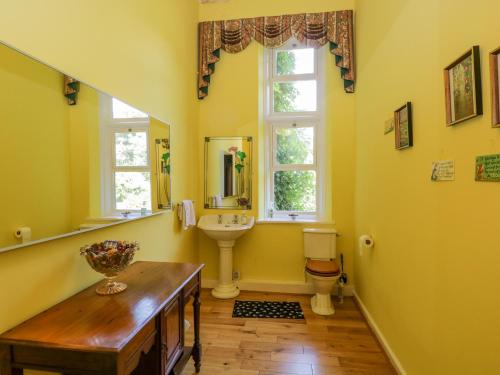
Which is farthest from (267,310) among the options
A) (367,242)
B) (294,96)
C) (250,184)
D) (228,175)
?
(294,96)

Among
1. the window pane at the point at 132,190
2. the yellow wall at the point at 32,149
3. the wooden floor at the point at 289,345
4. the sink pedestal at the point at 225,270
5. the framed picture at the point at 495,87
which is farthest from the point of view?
the sink pedestal at the point at 225,270

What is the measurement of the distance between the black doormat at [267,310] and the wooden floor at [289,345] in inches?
2.9

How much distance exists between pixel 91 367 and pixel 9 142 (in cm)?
91

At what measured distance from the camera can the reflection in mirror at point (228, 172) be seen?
10.3 feet

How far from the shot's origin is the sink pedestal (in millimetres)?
2982

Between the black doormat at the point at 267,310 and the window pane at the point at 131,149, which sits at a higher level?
the window pane at the point at 131,149

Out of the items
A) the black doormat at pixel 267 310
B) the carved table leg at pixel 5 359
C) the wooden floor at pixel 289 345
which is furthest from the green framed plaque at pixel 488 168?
the black doormat at pixel 267 310

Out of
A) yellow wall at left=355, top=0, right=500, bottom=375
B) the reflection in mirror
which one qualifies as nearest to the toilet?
yellow wall at left=355, top=0, right=500, bottom=375

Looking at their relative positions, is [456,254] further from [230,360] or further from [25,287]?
[25,287]

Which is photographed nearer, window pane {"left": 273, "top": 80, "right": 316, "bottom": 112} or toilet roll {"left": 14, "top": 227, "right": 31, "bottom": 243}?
toilet roll {"left": 14, "top": 227, "right": 31, "bottom": 243}

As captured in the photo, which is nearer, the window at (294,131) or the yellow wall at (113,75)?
the yellow wall at (113,75)

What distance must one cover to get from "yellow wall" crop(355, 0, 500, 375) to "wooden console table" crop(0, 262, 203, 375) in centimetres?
132

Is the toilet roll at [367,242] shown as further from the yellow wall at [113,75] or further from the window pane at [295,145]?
the yellow wall at [113,75]

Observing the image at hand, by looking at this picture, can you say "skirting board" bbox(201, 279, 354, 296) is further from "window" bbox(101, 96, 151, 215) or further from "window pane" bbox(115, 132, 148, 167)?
"window pane" bbox(115, 132, 148, 167)
